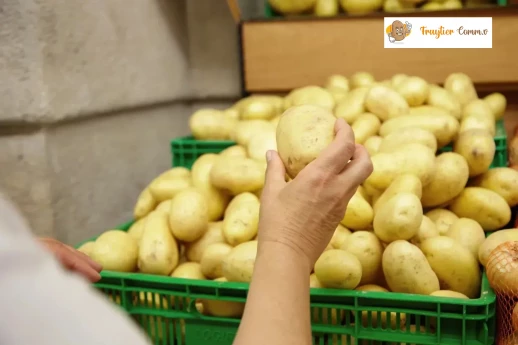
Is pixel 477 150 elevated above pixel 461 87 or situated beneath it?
situated beneath

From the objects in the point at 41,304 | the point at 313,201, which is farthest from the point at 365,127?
the point at 41,304

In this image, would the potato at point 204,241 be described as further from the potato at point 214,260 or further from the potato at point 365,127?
the potato at point 365,127

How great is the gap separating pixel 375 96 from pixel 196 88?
761 mm

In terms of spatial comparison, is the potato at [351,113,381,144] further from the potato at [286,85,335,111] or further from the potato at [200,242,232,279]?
the potato at [200,242,232,279]

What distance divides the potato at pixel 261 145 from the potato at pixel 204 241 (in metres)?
0.15

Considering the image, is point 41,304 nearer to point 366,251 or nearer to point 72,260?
point 72,260

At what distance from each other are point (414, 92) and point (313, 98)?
0.22 metres

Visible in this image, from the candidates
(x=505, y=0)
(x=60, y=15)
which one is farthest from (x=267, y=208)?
(x=505, y=0)

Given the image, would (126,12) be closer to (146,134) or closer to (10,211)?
Result: (146,134)

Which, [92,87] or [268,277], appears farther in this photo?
[92,87]

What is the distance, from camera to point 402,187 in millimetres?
833

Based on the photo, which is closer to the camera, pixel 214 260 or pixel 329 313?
pixel 329 313

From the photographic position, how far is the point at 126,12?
129 centimetres

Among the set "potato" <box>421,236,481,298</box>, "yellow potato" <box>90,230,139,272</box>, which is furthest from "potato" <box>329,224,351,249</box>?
"yellow potato" <box>90,230,139,272</box>
